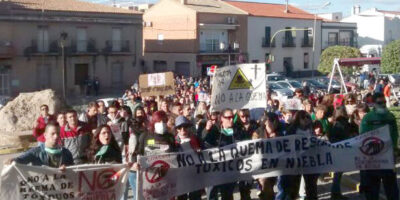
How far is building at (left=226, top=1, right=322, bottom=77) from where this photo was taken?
61.6 metres

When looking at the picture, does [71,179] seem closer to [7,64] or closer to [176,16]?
[7,64]

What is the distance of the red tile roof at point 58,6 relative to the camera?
144ft

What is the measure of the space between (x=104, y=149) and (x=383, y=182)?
3.65 m

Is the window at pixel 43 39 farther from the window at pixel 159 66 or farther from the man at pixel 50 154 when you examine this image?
the man at pixel 50 154

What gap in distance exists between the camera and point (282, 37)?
211ft

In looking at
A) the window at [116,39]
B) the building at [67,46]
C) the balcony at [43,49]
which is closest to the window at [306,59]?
the building at [67,46]

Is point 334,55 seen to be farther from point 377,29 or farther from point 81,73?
point 377,29

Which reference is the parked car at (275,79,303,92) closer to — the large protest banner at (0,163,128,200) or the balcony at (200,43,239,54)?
A: the balcony at (200,43,239,54)

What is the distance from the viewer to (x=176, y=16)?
57219mm

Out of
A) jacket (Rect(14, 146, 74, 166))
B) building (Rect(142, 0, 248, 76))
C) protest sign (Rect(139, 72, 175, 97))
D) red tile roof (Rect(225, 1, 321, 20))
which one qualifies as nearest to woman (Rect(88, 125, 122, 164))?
jacket (Rect(14, 146, 74, 166))

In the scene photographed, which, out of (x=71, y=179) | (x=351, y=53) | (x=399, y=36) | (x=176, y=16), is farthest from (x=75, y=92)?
(x=399, y=36)

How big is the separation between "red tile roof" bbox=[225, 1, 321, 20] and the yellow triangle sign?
49.7 meters

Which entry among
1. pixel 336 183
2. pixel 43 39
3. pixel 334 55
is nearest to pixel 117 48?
pixel 43 39

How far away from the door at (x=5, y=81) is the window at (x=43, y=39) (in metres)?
2.78
